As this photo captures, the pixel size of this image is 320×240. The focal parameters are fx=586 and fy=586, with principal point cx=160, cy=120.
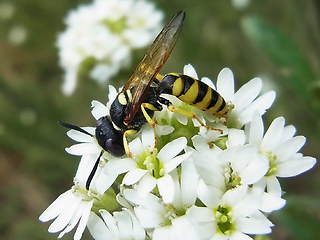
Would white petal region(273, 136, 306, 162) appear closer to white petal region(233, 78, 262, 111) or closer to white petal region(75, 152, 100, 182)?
white petal region(233, 78, 262, 111)

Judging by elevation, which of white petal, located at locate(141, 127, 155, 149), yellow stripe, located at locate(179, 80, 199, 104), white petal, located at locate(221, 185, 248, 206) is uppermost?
yellow stripe, located at locate(179, 80, 199, 104)

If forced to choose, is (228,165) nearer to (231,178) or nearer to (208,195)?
(231,178)

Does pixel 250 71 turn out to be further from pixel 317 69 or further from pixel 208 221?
pixel 208 221

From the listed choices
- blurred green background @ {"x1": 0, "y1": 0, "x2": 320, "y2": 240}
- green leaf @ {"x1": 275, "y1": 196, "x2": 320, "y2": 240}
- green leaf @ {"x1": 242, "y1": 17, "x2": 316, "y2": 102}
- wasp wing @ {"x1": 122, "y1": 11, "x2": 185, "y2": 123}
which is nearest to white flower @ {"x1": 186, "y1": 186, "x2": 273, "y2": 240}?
wasp wing @ {"x1": 122, "y1": 11, "x2": 185, "y2": 123}

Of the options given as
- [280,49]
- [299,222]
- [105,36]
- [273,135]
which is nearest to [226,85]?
[273,135]

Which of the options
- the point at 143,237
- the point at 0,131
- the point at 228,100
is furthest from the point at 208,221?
the point at 0,131

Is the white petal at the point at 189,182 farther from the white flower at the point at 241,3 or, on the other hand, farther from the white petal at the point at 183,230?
Answer: the white flower at the point at 241,3

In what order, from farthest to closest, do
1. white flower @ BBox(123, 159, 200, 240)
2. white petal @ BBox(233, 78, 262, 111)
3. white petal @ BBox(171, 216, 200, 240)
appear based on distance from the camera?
1. white petal @ BBox(233, 78, 262, 111)
2. white flower @ BBox(123, 159, 200, 240)
3. white petal @ BBox(171, 216, 200, 240)
